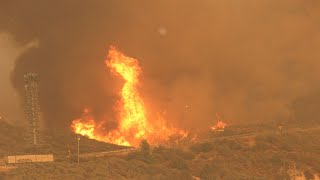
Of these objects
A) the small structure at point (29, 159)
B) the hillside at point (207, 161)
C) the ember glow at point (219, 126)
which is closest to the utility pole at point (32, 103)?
the hillside at point (207, 161)

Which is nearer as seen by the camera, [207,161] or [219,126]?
[207,161]

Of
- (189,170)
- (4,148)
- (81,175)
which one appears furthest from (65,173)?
(4,148)

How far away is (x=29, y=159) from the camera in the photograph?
84688 mm

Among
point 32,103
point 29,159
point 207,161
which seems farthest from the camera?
point 32,103

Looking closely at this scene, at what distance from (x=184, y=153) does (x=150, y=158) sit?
20.3 ft

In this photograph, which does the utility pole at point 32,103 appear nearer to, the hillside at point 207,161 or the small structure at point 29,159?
the hillside at point 207,161

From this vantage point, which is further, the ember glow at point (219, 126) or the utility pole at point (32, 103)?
the ember glow at point (219, 126)

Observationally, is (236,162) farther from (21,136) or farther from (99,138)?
(21,136)

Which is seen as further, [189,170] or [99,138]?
[99,138]

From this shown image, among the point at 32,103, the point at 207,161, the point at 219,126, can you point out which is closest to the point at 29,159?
the point at 32,103

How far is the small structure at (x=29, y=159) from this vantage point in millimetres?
83312

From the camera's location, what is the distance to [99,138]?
108 m

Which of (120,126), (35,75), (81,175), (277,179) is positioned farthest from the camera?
(120,126)

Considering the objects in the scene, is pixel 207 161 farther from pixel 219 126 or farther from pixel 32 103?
pixel 219 126
